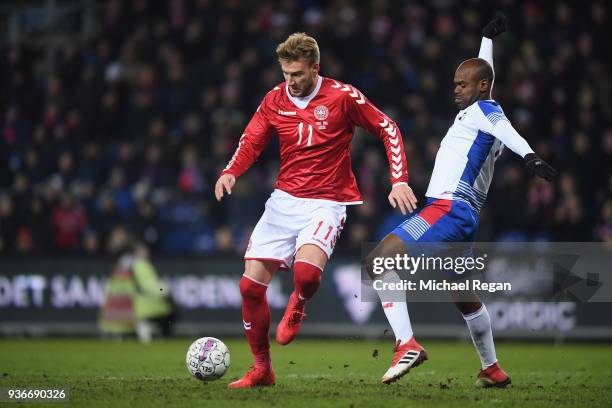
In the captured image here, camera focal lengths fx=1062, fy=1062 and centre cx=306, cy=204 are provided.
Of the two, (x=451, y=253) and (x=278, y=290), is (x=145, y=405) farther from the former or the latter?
(x=278, y=290)

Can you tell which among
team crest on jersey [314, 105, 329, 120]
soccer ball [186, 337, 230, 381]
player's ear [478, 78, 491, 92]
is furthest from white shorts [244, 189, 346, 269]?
player's ear [478, 78, 491, 92]

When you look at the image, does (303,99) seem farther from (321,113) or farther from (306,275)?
(306,275)

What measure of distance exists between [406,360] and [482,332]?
2.46 ft

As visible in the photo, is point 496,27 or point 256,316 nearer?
point 256,316

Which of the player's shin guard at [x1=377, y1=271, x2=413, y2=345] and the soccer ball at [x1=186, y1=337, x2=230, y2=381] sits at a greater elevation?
the player's shin guard at [x1=377, y1=271, x2=413, y2=345]

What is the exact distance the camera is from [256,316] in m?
7.75

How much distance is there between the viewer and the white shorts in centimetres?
759

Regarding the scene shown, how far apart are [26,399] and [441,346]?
299 inches

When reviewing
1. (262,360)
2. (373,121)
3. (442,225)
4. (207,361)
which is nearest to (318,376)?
(262,360)

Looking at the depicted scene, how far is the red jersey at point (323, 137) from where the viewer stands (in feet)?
25.3

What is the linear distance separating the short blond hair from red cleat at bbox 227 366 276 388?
2.26m

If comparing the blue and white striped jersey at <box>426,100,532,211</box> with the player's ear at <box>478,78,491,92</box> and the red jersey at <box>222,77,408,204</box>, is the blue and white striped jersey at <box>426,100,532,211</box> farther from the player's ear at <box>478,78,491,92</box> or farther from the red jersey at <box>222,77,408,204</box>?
the red jersey at <box>222,77,408,204</box>

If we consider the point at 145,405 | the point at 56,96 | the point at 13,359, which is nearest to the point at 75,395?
the point at 145,405

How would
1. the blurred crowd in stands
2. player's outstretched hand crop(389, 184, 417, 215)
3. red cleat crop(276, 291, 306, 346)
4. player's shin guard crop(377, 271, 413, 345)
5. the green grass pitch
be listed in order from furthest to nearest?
1. the blurred crowd in stands
2. red cleat crop(276, 291, 306, 346)
3. player's shin guard crop(377, 271, 413, 345)
4. player's outstretched hand crop(389, 184, 417, 215)
5. the green grass pitch
